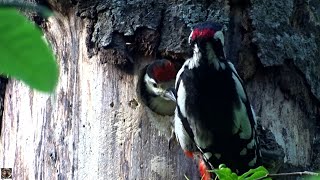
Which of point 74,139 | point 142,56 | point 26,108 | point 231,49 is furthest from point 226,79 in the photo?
point 26,108

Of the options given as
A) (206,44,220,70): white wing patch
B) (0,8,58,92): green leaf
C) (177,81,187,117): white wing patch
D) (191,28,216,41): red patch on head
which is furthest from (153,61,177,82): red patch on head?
(0,8,58,92): green leaf

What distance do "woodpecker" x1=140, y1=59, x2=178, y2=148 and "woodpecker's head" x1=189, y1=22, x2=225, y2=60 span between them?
25 cm

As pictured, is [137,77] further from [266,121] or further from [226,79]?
[266,121]

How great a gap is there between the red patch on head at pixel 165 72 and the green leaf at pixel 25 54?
1.90 meters

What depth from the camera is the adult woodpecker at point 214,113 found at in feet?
7.11

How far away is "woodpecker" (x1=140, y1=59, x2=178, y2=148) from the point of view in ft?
7.64

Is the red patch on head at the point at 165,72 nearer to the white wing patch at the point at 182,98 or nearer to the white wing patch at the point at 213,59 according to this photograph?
the white wing patch at the point at 182,98

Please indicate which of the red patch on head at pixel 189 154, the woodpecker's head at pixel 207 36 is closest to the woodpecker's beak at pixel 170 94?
the red patch on head at pixel 189 154

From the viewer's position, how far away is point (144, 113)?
91.2 inches

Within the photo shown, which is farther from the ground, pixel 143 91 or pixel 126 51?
pixel 126 51

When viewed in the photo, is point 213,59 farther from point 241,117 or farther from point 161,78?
point 161,78

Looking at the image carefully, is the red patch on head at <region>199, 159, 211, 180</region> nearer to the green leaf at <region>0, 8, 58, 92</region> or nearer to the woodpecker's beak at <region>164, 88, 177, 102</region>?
the woodpecker's beak at <region>164, 88, 177, 102</region>

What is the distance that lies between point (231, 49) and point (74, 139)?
70cm

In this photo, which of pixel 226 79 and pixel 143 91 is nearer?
pixel 226 79
